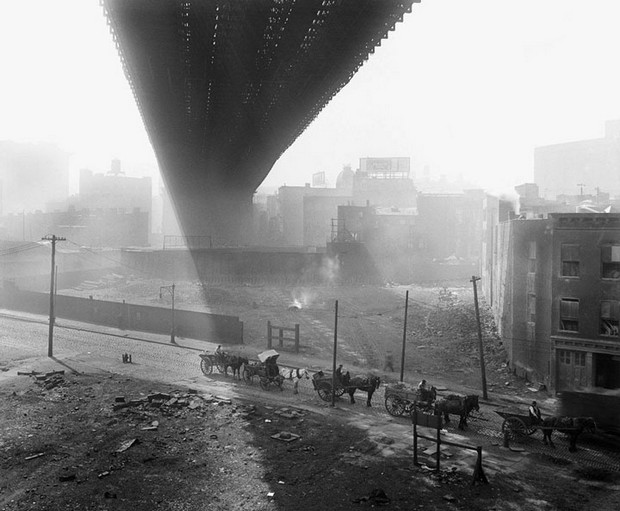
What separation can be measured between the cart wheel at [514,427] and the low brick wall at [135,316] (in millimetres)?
19273

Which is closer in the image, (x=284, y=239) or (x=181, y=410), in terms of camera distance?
(x=181, y=410)

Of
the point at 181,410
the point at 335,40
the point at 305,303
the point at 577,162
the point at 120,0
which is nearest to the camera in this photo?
the point at 181,410

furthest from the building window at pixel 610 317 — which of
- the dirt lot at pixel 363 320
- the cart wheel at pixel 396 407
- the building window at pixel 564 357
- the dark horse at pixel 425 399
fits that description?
Result: the cart wheel at pixel 396 407

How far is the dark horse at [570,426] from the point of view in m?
18.1

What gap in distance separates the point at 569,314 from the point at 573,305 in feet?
1.37

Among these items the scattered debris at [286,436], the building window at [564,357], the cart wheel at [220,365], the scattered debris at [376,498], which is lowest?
the scattered debris at [376,498]

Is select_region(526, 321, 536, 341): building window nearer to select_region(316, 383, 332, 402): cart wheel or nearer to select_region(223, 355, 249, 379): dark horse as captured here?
select_region(316, 383, 332, 402): cart wheel

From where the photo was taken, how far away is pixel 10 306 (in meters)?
50.5

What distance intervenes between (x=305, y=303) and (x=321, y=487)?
33.1m

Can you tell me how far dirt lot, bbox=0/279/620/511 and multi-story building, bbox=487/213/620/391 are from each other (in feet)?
5.85

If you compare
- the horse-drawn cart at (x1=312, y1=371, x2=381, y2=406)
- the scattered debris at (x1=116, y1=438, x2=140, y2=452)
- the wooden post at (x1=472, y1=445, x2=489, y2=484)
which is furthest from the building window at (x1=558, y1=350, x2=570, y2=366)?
the scattered debris at (x1=116, y1=438, x2=140, y2=452)

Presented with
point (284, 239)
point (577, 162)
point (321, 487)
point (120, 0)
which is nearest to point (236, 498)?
point (321, 487)

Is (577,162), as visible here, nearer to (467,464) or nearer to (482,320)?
(482,320)

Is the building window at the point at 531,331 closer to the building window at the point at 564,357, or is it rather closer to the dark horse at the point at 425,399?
the building window at the point at 564,357
